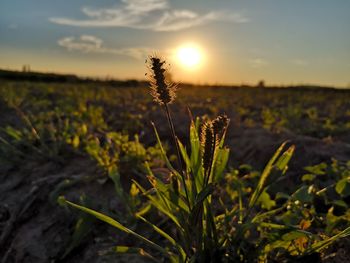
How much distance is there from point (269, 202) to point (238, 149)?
2267mm

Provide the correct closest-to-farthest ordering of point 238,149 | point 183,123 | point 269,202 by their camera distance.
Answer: point 269,202 < point 238,149 < point 183,123

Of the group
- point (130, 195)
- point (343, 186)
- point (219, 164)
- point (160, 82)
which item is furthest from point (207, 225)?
point (130, 195)

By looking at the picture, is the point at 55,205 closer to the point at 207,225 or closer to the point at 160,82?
the point at 207,225

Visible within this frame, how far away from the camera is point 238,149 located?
4254 mm

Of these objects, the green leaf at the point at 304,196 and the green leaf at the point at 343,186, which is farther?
the green leaf at the point at 343,186

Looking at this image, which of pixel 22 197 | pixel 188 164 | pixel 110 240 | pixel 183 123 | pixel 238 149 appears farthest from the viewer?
pixel 183 123

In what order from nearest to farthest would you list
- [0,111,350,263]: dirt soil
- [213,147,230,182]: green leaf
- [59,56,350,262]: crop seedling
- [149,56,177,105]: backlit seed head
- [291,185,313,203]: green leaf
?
[149,56,177,105]: backlit seed head
[59,56,350,262]: crop seedling
[213,147,230,182]: green leaf
[291,185,313,203]: green leaf
[0,111,350,263]: dirt soil

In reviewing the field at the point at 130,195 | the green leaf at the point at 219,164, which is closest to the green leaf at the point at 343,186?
the field at the point at 130,195

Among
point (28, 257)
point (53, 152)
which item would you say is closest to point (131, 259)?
point (28, 257)

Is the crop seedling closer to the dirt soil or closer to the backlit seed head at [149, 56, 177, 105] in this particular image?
the backlit seed head at [149, 56, 177, 105]

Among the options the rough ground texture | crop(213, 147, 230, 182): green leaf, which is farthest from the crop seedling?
the rough ground texture

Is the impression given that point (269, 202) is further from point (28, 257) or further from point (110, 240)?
point (28, 257)

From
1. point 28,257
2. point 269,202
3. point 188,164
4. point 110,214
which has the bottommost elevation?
point 28,257

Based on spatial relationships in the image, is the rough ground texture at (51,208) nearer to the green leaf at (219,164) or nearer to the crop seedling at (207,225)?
the crop seedling at (207,225)
